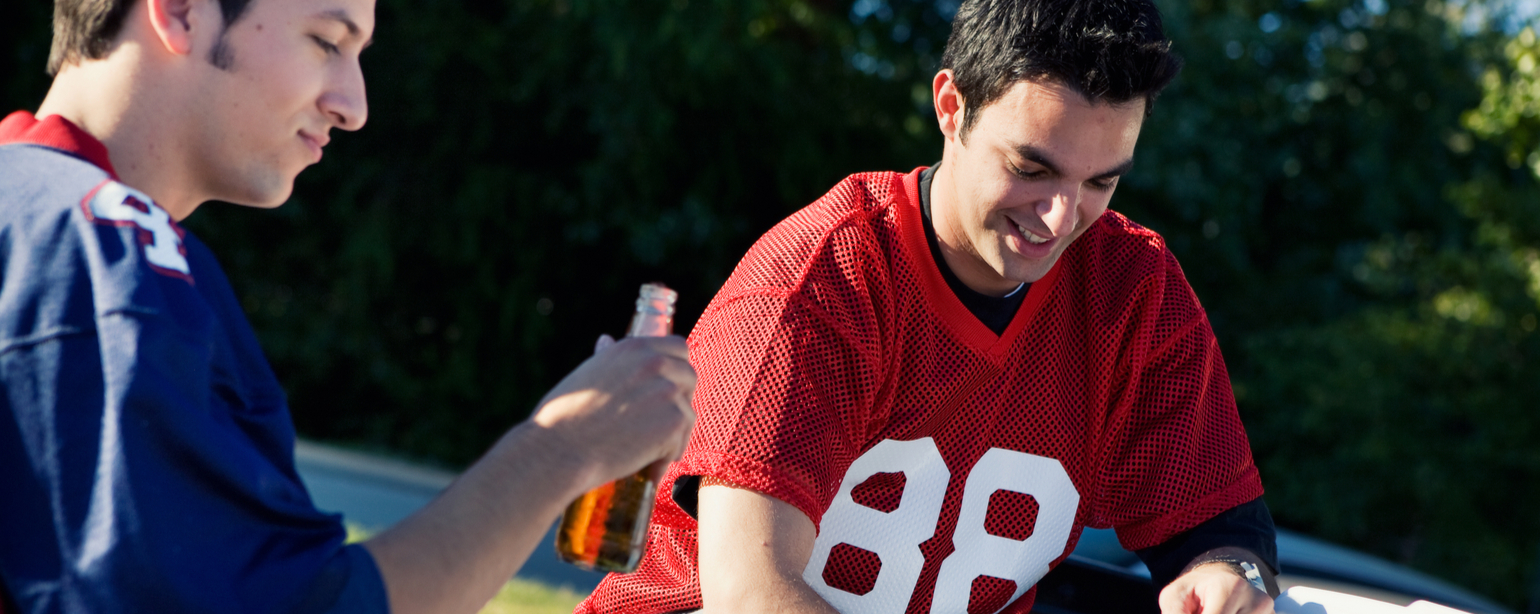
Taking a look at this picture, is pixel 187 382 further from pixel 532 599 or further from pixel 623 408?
pixel 532 599

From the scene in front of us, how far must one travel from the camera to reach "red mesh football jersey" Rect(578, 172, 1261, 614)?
1.88m


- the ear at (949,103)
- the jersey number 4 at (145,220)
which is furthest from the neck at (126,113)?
the ear at (949,103)

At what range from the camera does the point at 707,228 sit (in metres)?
9.01

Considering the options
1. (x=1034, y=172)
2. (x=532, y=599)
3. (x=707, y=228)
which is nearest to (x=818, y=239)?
(x=1034, y=172)

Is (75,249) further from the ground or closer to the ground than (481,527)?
further from the ground

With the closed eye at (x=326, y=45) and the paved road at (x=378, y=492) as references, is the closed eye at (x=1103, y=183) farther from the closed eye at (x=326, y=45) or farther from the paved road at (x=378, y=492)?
the paved road at (x=378, y=492)

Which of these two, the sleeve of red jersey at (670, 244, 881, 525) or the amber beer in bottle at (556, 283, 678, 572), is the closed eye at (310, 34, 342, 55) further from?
the sleeve of red jersey at (670, 244, 881, 525)

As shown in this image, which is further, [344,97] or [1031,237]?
[1031,237]

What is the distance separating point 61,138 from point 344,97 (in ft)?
0.85

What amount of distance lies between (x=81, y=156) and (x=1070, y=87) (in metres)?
1.38

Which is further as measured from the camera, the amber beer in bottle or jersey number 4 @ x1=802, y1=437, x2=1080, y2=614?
jersey number 4 @ x1=802, y1=437, x2=1080, y2=614

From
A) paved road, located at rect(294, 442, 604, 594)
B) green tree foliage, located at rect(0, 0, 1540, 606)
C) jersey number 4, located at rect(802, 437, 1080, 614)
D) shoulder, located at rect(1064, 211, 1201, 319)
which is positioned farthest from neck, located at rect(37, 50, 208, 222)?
green tree foliage, located at rect(0, 0, 1540, 606)

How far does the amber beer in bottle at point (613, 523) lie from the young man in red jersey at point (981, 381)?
284mm

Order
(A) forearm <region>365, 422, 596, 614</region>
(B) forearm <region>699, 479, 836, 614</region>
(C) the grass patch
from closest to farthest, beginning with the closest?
1. (A) forearm <region>365, 422, 596, 614</region>
2. (B) forearm <region>699, 479, 836, 614</region>
3. (C) the grass patch
